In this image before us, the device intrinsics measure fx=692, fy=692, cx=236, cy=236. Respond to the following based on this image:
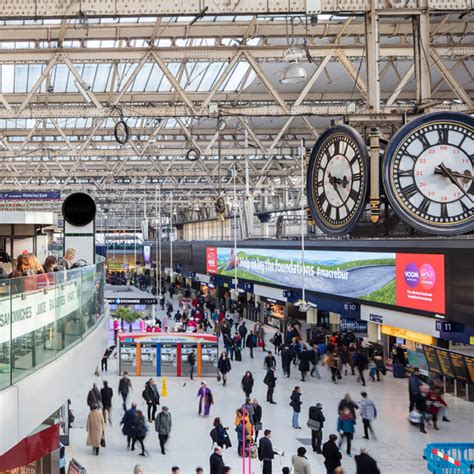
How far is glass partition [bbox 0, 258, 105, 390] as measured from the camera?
5660 millimetres

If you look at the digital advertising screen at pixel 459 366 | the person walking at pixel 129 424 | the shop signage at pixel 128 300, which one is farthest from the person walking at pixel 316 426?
the shop signage at pixel 128 300

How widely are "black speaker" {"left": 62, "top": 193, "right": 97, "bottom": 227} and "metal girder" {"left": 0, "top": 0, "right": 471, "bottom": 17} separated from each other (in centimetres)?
653

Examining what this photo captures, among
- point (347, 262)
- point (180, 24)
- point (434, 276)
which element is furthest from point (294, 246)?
point (180, 24)

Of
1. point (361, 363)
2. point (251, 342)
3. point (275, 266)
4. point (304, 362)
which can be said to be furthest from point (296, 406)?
point (275, 266)

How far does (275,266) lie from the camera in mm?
27312

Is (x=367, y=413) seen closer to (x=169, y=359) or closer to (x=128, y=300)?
(x=169, y=359)

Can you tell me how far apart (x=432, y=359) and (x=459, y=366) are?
3.43ft

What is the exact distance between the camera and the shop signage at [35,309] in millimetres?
5660

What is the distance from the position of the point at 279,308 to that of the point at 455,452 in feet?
71.1

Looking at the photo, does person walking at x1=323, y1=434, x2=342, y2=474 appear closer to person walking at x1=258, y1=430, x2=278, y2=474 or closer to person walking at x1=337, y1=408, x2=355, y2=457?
person walking at x1=258, y1=430, x2=278, y2=474

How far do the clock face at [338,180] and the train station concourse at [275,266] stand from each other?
2 cm

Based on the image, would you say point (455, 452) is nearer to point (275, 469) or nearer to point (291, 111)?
point (275, 469)

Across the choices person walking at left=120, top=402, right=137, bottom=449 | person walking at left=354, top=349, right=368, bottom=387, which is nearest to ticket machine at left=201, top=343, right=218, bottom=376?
person walking at left=354, top=349, right=368, bottom=387

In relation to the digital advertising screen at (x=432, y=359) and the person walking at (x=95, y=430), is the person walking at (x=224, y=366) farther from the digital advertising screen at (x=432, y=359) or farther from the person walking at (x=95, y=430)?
the person walking at (x=95, y=430)
